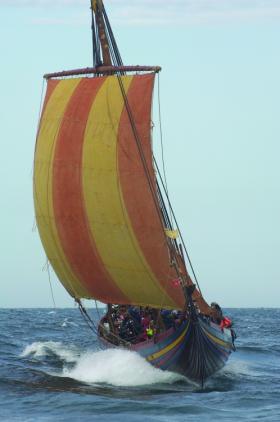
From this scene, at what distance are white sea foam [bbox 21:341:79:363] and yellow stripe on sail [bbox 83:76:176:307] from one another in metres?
6.67

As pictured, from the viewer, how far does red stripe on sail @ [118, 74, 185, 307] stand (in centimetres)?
3550

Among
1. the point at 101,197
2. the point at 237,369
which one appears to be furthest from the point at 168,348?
the point at 101,197

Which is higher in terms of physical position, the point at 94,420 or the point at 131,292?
the point at 131,292

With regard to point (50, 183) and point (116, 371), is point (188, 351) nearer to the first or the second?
point (116, 371)

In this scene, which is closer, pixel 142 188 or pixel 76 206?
pixel 142 188

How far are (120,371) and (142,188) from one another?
6007mm

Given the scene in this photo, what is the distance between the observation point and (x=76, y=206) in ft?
125

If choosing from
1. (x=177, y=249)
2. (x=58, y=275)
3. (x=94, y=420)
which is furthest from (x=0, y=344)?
(x=94, y=420)

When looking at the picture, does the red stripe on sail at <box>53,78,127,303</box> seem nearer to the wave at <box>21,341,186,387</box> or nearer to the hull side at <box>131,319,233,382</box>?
the wave at <box>21,341,186,387</box>

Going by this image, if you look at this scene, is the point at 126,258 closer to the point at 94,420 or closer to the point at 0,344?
the point at 94,420

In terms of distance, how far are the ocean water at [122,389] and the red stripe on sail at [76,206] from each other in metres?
2.60

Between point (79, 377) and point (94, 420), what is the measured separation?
392 inches

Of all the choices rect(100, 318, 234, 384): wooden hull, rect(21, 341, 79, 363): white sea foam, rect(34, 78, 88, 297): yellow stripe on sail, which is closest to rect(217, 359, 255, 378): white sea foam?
rect(100, 318, 234, 384): wooden hull

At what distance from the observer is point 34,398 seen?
1185 inches
